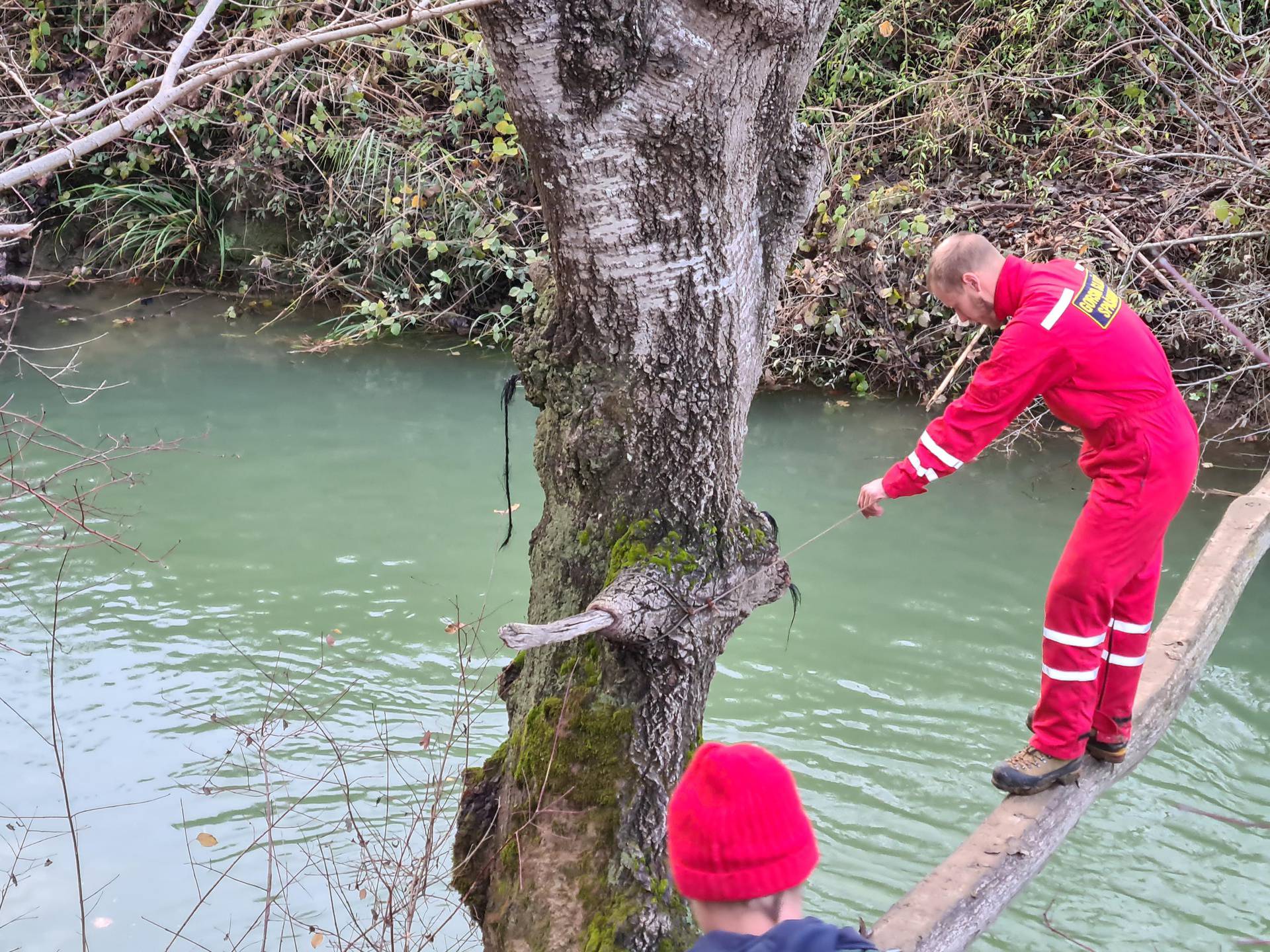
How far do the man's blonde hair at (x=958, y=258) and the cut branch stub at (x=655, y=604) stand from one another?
1048 mm

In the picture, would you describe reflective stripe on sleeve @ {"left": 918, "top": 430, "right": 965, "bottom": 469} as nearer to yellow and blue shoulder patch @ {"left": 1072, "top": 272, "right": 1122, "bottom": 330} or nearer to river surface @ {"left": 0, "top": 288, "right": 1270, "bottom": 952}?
yellow and blue shoulder patch @ {"left": 1072, "top": 272, "right": 1122, "bottom": 330}

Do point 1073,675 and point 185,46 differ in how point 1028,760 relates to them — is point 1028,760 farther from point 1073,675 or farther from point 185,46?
point 185,46

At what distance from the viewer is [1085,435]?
10.8ft

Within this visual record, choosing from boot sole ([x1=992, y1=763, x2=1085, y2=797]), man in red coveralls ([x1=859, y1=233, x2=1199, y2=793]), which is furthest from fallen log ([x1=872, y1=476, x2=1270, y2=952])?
man in red coveralls ([x1=859, y1=233, x2=1199, y2=793])

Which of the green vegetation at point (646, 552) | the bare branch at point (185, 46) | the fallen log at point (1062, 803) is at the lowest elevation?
the fallen log at point (1062, 803)

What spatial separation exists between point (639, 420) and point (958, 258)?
4.05 feet

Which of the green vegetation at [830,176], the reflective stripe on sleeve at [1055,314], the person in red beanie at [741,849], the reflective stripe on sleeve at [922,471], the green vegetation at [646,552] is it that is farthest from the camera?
the green vegetation at [830,176]

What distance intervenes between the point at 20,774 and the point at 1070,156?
9.14 m

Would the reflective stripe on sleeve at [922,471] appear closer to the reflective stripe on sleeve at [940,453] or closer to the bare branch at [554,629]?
the reflective stripe on sleeve at [940,453]

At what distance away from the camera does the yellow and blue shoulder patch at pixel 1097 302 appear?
3.13 metres

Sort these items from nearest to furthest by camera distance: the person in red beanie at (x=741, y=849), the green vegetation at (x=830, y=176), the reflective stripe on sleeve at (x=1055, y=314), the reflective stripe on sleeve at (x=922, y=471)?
the person in red beanie at (x=741, y=849), the reflective stripe on sleeve at (x=1055, y=314), the reflective stripe on sleeve at (x=922, y=471), the green vegetation at (x=830, y=176)

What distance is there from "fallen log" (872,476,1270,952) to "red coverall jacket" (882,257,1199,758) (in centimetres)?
22

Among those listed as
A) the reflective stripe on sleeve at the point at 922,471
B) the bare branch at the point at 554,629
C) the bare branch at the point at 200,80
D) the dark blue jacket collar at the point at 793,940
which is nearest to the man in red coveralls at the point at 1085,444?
the reflective stripe on sleeve at the point at 922,471

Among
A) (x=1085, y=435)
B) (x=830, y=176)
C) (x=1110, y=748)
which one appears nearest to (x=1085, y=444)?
(x=1085, y=435)
